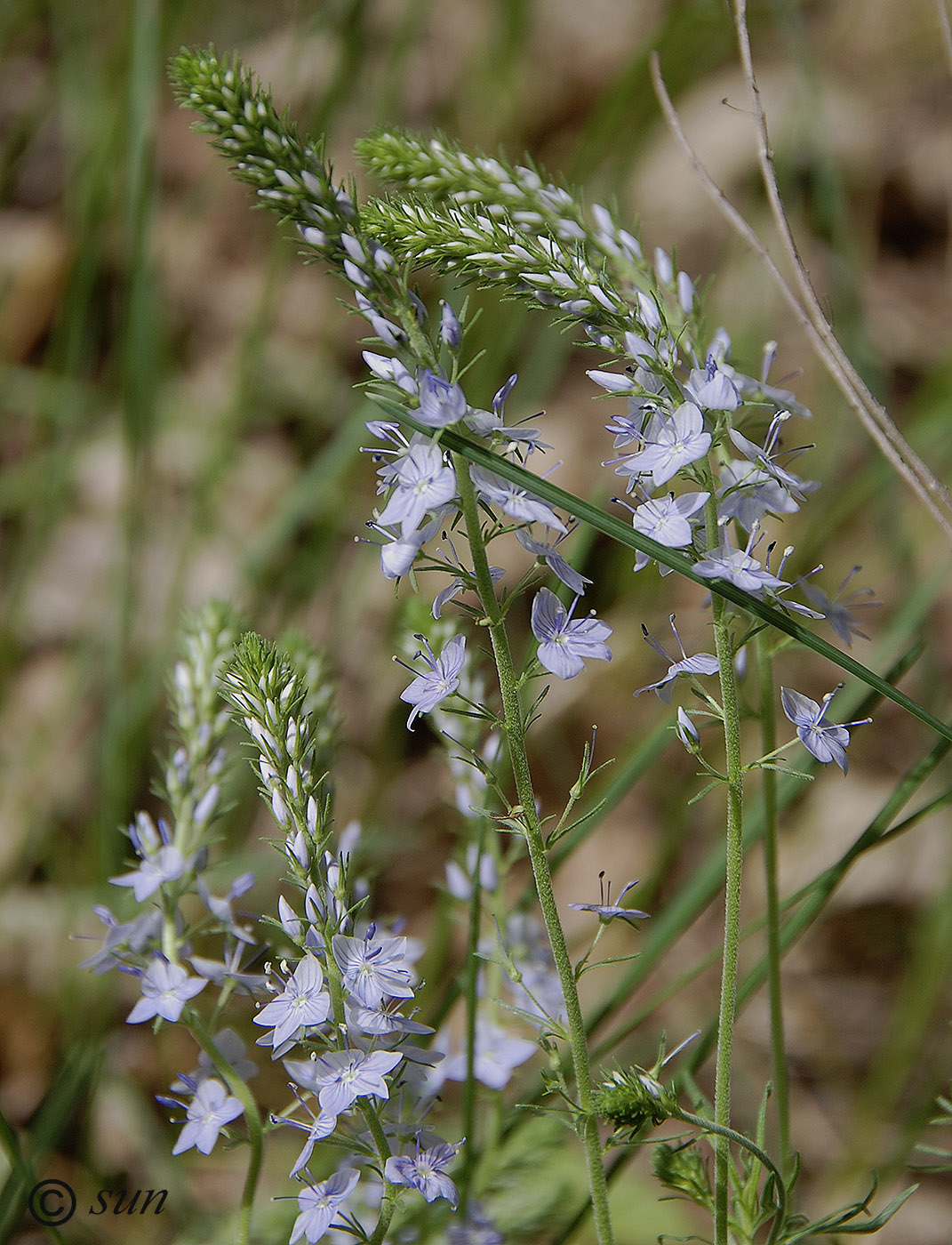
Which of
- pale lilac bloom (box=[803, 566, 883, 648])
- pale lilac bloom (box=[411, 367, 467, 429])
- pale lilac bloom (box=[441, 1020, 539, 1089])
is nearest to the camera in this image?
pale lilac bloom (box=[411, 367, 467, 429])

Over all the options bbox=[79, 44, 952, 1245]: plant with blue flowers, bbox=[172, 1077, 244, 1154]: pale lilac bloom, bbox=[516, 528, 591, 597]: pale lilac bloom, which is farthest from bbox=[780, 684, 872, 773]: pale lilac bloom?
bbox=[172, 1077, 244, 1154]: pale lilac bloom

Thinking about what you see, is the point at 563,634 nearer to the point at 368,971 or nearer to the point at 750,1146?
the point at 368,971

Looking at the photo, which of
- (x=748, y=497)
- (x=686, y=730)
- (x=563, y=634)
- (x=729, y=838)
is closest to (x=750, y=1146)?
(x=729, y=838)

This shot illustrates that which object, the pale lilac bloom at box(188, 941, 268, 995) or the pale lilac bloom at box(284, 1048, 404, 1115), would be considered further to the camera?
the pale lilac bloom at box(188, 941, 268, 995)

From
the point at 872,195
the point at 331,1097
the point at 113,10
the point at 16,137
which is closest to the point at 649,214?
the point at 872,195

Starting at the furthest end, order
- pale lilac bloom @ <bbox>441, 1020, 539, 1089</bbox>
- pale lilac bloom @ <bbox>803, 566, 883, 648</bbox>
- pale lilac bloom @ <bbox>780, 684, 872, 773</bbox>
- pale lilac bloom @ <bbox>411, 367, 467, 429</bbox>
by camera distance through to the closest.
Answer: pale lilac bloom @ <bbox>441, 1020, 539, 1089</bbox> < pale lilac bloom @ <bbox>803, 566, 883, 648</bbox> < pale lilac bloom @ <bbox>780, 684, 872, 773</bbox> < pale lilac bloom @ <bbox>411, 367, 467, 429</bbox>

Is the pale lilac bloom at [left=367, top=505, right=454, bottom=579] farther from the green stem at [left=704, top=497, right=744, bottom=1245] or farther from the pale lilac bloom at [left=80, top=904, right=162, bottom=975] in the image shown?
the pale lilac bloom at [left=80, top=904, right=162, bottom=975]

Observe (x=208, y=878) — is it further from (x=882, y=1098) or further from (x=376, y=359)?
(x=376, y=359)
